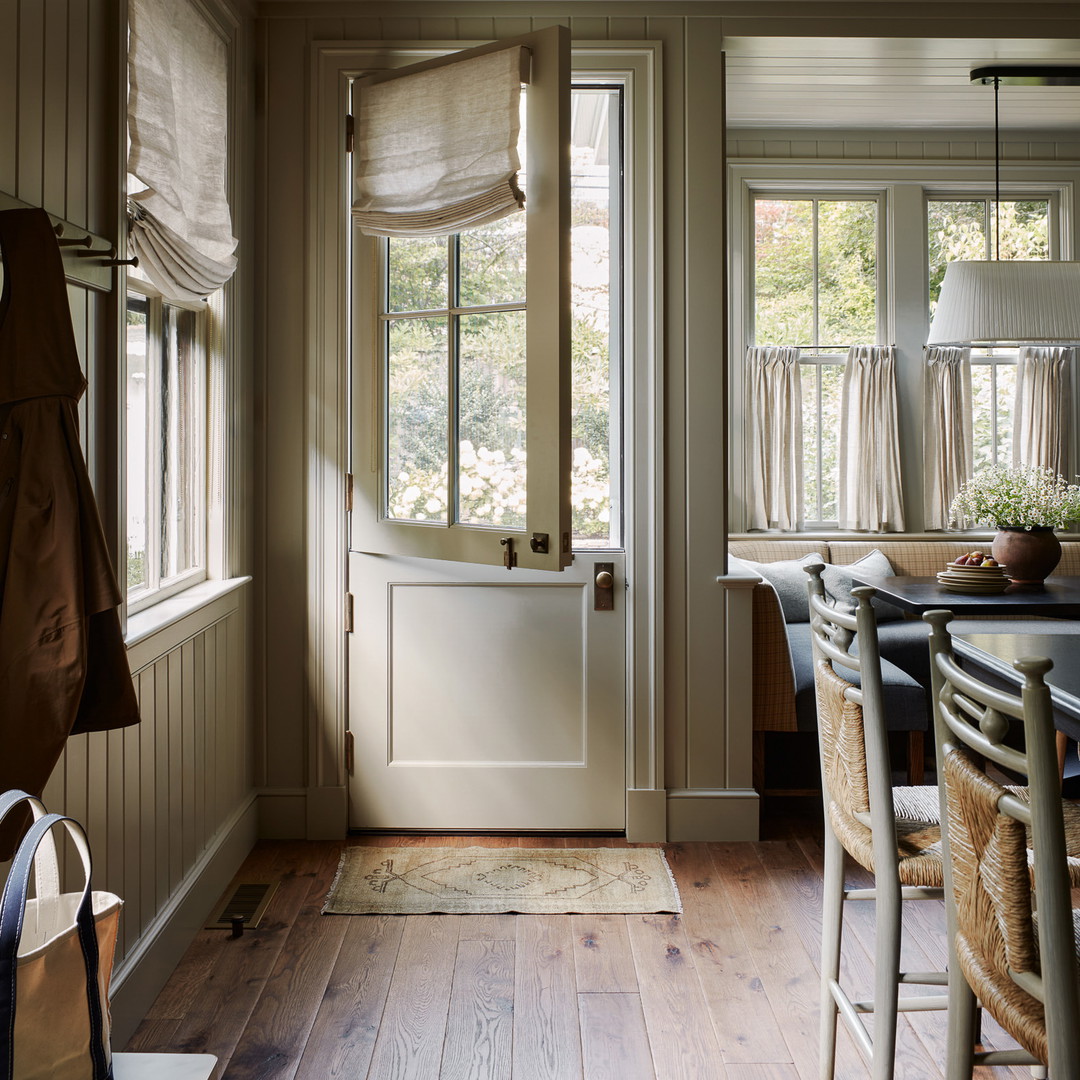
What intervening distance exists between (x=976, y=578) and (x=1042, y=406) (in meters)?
2.20

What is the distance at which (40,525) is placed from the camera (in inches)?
61.7

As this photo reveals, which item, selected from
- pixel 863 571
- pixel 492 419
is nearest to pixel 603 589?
pixel 492 419

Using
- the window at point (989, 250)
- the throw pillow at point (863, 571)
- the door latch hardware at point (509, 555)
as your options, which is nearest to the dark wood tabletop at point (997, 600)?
the throw pillow at point (863, 571)

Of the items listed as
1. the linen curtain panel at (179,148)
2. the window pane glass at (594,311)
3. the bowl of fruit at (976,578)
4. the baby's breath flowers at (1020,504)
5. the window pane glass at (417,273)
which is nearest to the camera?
the linen curtain panel at (179,148)

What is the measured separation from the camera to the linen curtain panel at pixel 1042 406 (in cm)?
525

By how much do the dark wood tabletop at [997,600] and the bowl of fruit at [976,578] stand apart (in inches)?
0.9

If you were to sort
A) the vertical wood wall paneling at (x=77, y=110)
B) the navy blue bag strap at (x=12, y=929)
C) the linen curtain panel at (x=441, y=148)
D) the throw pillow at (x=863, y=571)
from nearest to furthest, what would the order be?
the navy blue bag strap at (x=12, y=929)
the vertical wood wall paneling at (x=77, y=110)
the linen curtain panel at (x=441, y=148)
the throw pillow at (x=863, y=571)

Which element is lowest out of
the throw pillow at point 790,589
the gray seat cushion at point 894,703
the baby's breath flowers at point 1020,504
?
the gray seat cushion at point 894,703

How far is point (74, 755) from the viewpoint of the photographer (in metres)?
1.90

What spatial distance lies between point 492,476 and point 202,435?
86 centimetres

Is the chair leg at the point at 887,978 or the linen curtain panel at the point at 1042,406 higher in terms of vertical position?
the linen curtain panel at the point at 1042,406

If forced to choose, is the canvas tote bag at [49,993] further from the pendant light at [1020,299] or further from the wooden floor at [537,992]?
the pendant light at [1020,299]

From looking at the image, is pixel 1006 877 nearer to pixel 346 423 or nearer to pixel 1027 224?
pixel 346 423

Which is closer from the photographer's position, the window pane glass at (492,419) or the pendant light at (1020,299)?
the window pane glass at (492,419)
